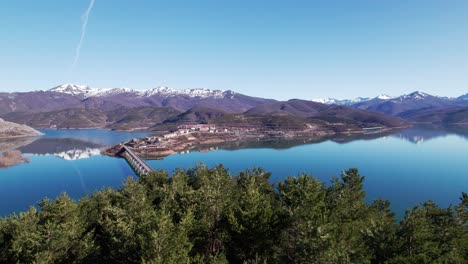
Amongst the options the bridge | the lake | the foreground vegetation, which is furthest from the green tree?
the bridge

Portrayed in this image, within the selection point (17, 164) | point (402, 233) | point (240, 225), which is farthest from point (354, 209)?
point (17, 164)

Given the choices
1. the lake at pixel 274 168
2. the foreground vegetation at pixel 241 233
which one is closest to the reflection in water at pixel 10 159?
the lake at pixel 274 168

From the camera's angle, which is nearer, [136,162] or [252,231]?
[252,231]

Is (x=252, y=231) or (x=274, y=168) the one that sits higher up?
(x=252, y=231)

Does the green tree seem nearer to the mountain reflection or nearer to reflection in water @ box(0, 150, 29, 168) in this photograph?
reflection in water @ box(0, 150, 29, 168)

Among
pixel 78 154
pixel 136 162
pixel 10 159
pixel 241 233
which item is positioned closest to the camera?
pixel 241 233

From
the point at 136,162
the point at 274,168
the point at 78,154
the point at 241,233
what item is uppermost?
the point at 241,233

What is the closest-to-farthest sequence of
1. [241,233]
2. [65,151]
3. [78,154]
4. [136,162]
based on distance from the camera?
[241,233], [136,162], [78,154], [65,151]

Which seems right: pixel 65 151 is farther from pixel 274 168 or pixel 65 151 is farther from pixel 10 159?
pixel 274 168

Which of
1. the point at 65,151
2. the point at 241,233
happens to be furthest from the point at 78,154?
the point at 241,233

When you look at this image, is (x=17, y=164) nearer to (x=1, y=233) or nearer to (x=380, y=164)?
(x=1, y=233)
